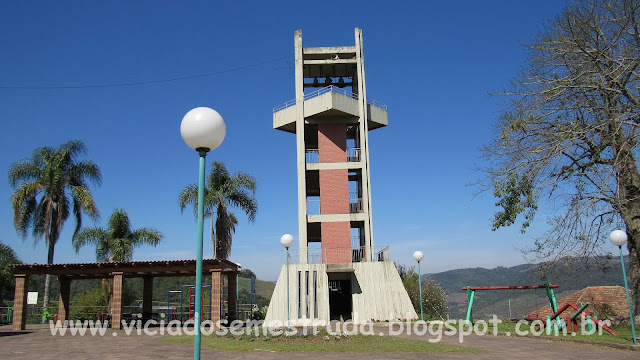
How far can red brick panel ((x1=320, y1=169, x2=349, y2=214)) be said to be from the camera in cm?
2761

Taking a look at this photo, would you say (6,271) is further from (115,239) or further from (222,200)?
(222,200)

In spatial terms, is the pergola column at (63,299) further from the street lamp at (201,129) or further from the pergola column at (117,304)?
the street lamp at (201,129)

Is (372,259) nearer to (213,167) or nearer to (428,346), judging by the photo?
(213,167)

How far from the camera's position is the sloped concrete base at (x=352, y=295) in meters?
23.6

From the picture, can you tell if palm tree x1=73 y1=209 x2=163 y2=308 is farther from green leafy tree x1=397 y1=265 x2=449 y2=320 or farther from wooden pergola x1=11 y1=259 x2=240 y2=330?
green leafy tree x1=397 y1=265 x2=449 y2=320

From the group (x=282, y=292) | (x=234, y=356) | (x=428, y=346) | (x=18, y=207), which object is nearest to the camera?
(x=234, y=356)

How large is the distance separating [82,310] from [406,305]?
21.8 m

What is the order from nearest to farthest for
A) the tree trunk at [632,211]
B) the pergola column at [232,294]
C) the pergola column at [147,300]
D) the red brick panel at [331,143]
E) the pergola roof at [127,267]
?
the tree trunk at [632,211]
the pergola roof at [127,267]
the pergola column at [232,294]
the pergola column at [147,300]
the red brick panel at [331,143]

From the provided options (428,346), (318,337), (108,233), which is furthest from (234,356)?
(108,233)

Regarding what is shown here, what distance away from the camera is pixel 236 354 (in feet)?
39.1

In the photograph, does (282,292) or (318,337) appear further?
(282,292)

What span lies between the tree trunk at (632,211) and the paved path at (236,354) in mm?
6664

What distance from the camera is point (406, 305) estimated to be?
80.0 ft

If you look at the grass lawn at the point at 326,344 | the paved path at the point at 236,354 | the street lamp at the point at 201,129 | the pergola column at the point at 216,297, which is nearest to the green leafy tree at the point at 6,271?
the pergola column at the point at 216,297
